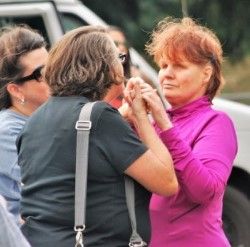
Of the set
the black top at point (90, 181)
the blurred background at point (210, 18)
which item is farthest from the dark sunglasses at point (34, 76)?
the blurred background at point (210, 18)

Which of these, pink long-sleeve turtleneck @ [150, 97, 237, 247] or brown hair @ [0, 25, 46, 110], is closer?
pink long-sleeve turtleneck @ [150, 97, 237, 247]

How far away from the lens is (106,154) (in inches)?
136

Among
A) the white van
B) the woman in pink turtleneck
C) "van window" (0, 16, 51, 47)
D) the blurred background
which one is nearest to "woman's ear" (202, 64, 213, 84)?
the woman in pink turtleneck

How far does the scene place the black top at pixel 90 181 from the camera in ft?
11.3

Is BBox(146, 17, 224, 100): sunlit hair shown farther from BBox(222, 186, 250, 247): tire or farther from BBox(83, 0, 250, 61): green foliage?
BBox(83, 0, 250, 61): green foliage

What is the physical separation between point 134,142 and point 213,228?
1.71 ft

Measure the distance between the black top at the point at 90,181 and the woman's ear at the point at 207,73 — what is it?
0.49 meters

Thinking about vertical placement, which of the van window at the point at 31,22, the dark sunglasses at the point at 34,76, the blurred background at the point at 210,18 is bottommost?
the blurred background at the point at 210,18

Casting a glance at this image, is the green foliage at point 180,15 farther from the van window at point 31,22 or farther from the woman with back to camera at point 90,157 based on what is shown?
the woman with back to camera at point 90,157

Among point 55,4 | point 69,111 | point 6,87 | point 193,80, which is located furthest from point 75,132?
point 55,4

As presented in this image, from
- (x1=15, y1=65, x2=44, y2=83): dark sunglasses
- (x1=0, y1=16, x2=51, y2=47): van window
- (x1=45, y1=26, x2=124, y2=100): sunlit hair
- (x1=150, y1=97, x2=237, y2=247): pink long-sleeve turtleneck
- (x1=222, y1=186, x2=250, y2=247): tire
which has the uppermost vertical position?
(x1=45, y1=26, x2=124, y2=100): sunlit hair

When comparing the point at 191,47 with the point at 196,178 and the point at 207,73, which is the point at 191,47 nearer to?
the point at 207,73

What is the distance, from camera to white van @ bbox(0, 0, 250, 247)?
22.8ft

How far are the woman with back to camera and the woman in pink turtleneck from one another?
3.7 inches
